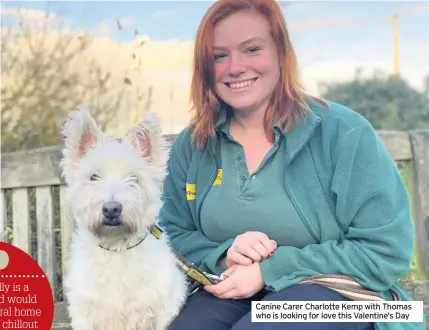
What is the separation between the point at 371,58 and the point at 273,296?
828 millimetres

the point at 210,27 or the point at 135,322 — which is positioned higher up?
the point at 210,27

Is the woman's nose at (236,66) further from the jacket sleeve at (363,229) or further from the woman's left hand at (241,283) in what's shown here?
the woman's left hand at (241,283)

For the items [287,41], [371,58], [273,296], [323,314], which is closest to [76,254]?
[273,296]

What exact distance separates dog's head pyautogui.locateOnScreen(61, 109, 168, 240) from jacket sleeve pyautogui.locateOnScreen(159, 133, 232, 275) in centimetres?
17

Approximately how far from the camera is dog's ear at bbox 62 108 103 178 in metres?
1.60

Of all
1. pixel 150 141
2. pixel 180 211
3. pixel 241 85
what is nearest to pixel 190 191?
pixel 180 211


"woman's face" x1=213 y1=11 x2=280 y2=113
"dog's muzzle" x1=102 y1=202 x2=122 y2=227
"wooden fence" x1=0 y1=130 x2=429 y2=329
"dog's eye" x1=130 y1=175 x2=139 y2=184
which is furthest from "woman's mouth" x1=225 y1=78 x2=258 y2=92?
"wooden fence" x1=0 y1=130 x2=429 y2=329

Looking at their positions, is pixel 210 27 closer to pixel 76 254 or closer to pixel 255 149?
pixel 255 149

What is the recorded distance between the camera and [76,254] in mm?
1713

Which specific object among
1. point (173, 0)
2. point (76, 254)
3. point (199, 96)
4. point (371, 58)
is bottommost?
point (76, 254)

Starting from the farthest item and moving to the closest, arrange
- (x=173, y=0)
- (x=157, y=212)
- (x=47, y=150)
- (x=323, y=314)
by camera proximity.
→ (x=47, y=150)
(x=173, y=0)
(x=157, y=212)
(x=323, y=314)

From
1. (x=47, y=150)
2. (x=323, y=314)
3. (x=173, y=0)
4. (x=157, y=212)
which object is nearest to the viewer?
(x=323, y=314)

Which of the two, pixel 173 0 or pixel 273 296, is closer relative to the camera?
pixel 273 296

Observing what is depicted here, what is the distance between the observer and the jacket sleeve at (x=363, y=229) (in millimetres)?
1616
